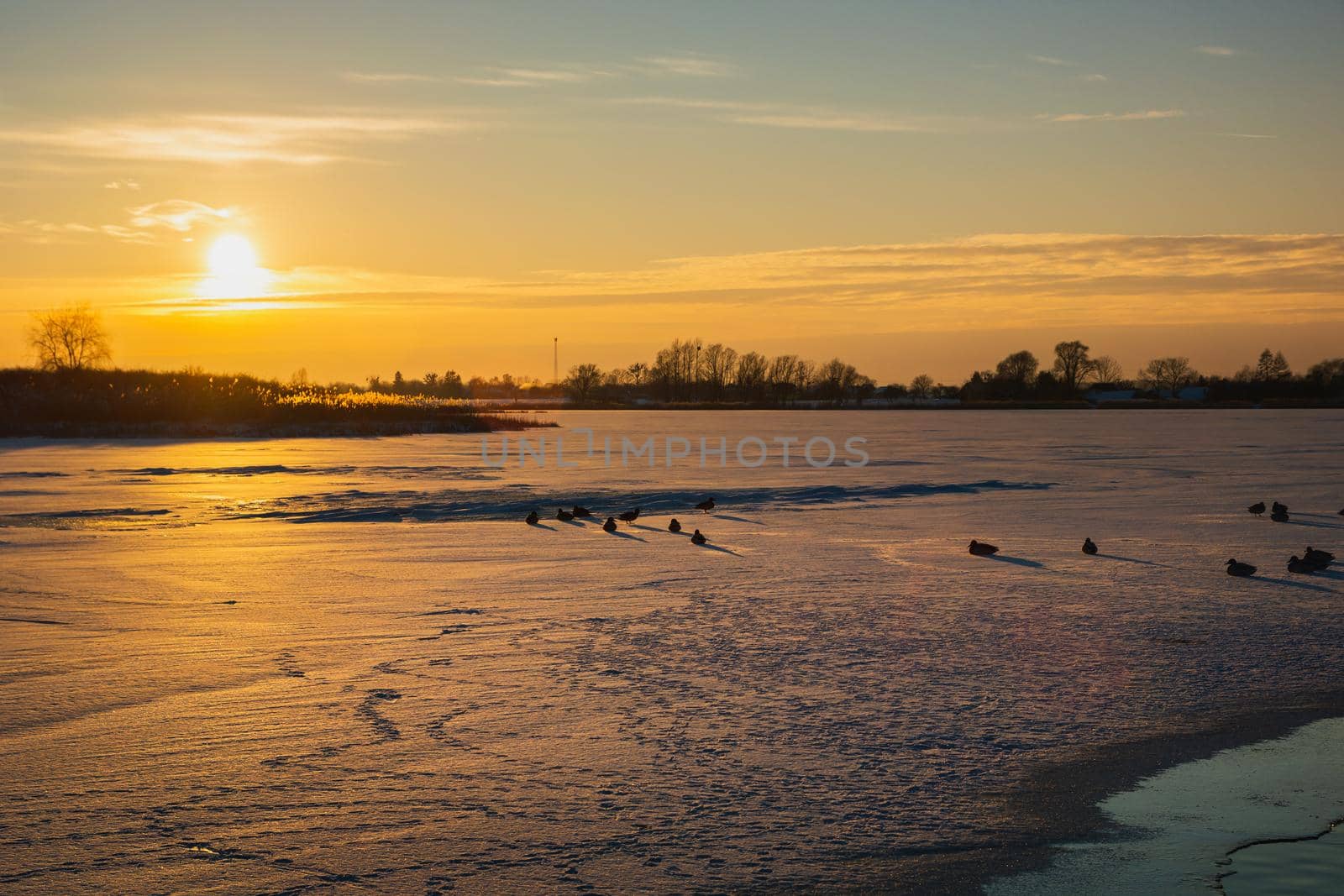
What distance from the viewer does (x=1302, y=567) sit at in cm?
1048

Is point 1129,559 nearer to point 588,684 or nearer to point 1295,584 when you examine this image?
point 1295,584

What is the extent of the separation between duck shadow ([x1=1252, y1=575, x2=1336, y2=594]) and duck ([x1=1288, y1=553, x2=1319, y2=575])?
0.40 metres

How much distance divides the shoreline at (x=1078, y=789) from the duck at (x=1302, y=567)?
4664mm

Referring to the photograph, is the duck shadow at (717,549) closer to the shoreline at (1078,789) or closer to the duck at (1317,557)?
the duck at (1317,557)

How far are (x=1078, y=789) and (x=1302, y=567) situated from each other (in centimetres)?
706

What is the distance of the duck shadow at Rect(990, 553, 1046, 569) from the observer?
1092 cm

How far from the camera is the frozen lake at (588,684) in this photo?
4.21m
